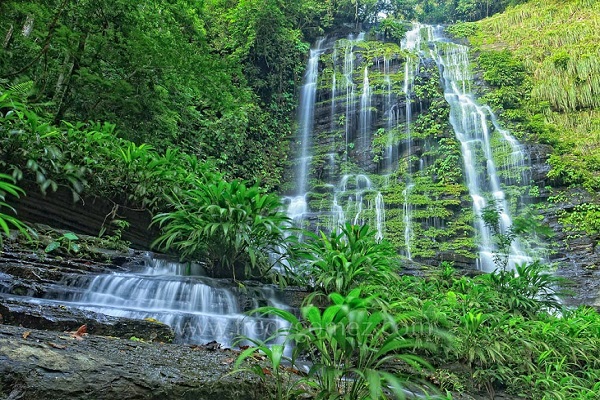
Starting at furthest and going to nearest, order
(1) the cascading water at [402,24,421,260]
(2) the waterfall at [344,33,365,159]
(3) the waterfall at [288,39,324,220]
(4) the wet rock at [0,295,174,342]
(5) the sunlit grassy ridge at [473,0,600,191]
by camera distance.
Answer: (2) the waterfall at [344,33,365,159] → (3) the waterfall at [288,39,324,220] → (5) the sunlit grassy ridge at [473,0,600,191] → (1) the cascading water at [402,24,421,260] → (4) the wet rock at [0,295,174,342]

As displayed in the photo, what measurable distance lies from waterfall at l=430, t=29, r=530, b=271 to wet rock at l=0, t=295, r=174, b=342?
10878mm

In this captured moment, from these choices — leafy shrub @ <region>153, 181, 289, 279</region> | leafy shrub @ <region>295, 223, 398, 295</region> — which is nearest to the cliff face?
leafy shrub @ <region>295, 223, 398, 295</region>

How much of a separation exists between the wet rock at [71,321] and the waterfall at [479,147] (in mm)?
10878

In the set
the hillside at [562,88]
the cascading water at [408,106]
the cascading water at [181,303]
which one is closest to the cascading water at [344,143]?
the cascading water at [408,106]

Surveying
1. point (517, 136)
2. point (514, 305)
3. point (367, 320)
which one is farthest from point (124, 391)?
point (517, 136)

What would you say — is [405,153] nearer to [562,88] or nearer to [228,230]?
[562,88]

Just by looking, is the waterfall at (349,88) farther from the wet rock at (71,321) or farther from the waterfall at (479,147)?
the wet rock at (71,321)

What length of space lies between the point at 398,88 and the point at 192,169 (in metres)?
13.7

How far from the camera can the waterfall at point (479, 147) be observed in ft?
41.5

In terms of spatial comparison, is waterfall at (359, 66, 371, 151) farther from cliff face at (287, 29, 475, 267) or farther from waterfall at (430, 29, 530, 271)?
waterfall at (430, 29, 530, 271)

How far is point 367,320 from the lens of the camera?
2039mm

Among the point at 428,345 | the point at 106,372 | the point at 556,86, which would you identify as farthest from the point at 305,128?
the point at 106,372

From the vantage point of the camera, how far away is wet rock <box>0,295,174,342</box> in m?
2.65

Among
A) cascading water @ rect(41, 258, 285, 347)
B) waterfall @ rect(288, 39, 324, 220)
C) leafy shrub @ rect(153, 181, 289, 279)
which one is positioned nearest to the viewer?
cascading water @ rect(41, 258, 285, 347)
